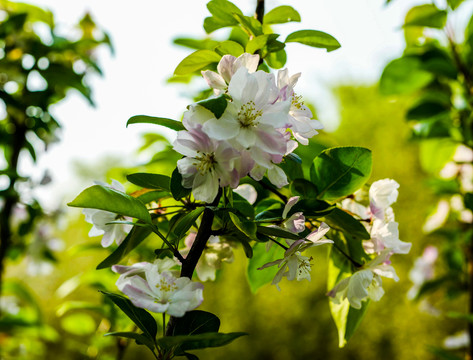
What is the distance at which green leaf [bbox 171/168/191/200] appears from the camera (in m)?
0.35

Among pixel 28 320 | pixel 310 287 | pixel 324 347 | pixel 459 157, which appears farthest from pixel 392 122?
pixel 28 320

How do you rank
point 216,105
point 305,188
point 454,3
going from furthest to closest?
point 454,3, point 305,188, point 216,105

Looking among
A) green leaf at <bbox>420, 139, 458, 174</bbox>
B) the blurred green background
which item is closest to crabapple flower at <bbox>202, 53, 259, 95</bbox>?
green leaf at <bbox>420, 139, 458, 174</bbox>

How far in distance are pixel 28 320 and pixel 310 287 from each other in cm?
385

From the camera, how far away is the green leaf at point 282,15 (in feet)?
1.46

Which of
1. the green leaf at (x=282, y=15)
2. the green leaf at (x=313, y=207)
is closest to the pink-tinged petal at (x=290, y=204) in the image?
the green leaf at (x=313, y=207)

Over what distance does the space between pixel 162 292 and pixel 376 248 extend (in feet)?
0.68

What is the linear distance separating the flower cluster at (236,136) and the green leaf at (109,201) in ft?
0.14

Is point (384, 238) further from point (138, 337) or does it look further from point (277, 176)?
point (138, 337)

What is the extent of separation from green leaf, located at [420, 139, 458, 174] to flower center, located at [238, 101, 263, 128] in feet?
2.95

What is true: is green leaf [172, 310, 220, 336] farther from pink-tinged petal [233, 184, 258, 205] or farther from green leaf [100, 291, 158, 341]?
pink-tinged petal [233, 184, 258, 205]

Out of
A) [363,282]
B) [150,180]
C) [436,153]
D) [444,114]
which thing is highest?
[150,180]

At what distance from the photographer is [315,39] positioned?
0.44m

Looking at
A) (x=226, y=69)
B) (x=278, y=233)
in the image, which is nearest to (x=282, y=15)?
(x=226, y=69)
